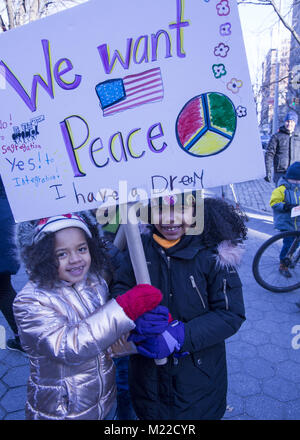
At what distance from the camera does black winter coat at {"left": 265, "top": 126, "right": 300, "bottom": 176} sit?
5.24 m

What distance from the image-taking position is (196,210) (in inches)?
53.9

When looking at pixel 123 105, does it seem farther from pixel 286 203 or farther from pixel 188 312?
pixel 286 203

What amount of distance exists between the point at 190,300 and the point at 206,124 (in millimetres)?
669

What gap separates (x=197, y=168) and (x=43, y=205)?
561 millimetres

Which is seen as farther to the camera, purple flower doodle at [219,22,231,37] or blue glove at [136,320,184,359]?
blue glove at [136,320,184,359]

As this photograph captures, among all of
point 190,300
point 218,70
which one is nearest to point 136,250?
point 190,300

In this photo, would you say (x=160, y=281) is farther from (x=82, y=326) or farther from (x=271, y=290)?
(x=271, y=290)

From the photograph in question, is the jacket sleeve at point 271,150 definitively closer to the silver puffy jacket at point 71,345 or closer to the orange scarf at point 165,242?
the orange scarf at point 165,242

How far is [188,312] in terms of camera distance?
1339 mm

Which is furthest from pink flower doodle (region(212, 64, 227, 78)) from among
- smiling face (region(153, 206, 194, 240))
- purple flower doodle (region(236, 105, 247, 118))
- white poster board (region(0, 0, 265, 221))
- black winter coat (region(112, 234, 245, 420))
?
black winter coat (region(112, 234, 245, 420))

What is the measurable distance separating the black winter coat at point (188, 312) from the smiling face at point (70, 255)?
171mm

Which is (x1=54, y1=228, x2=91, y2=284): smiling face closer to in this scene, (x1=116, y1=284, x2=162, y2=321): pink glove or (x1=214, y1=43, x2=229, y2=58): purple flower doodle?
(x1=116, y1=284, x2=162, y2=321): pink glove

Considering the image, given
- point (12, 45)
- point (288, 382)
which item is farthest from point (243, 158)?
point (288, 382)

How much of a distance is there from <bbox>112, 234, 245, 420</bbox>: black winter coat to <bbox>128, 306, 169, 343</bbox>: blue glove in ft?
0.53
